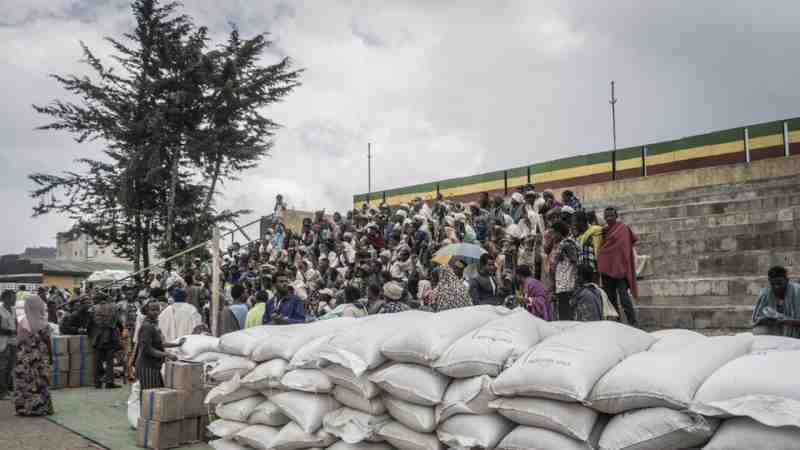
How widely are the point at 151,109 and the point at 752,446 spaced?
2069 centimetres

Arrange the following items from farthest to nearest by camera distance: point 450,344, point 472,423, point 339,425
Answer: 1. point 339,425
2. point 450,344
3. point 472,423

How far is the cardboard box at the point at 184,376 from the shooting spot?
18.7 ft

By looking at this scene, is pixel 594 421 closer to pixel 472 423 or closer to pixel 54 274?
pixel 472 423

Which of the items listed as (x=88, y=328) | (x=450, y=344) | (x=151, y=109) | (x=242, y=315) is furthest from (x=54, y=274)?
(x=450, y=344)

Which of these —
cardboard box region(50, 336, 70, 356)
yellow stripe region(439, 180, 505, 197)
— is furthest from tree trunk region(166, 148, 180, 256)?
cardboard box region(50, 336, 70, 356)

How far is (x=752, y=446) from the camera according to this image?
2.23m

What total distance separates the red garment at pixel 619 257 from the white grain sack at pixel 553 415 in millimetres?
3859

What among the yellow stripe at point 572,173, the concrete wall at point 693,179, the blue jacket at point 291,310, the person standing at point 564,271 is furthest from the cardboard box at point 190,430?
the yellow stripe at point 572,173

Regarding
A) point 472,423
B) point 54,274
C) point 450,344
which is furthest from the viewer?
point 54,274

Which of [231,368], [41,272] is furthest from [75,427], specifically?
[41,272]

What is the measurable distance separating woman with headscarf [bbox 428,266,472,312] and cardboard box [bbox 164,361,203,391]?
2511 millimetres

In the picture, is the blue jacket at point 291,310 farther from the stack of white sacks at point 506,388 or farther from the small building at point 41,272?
the small building at point 41,272

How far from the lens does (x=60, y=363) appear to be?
9750mm

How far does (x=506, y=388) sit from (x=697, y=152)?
12975 millimetres
